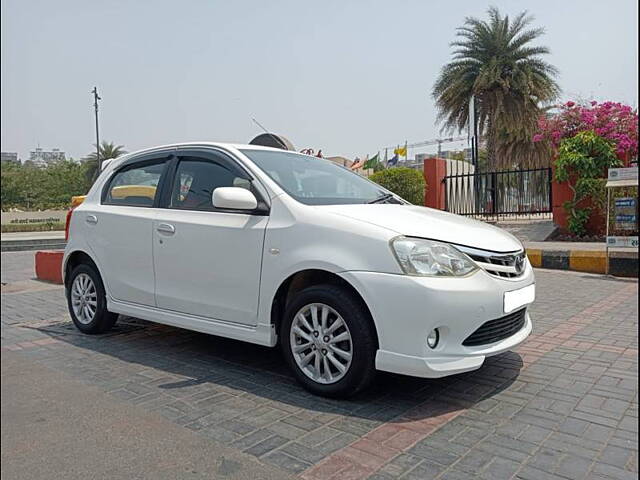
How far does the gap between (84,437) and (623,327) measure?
15.4 ft

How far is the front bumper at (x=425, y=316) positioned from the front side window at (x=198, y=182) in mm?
1455

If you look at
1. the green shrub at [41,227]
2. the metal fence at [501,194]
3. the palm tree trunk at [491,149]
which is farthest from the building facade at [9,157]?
the green shrub at [41,227]

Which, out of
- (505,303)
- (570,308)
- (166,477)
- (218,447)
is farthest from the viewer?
(570,308)

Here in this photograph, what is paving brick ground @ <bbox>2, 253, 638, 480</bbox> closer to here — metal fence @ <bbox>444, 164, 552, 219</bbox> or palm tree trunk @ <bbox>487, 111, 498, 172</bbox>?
metal fence @ <bbox>444, 164, 552, 219</bbox>

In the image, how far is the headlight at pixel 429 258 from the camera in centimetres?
323

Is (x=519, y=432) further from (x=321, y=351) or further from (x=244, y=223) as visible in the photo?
(x=244, y=223)

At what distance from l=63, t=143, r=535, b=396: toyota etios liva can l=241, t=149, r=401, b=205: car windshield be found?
0.7 inches

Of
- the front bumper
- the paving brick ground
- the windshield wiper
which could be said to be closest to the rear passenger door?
the paving brick ground

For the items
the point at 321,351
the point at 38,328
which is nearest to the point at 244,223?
the point at 321,351

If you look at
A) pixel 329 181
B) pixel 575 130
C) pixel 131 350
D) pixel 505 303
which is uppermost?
pixel 575 130

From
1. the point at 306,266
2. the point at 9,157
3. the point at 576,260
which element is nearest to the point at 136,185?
the point at 306,266

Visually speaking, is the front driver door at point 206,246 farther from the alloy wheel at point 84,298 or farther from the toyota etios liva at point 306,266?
the alloy wheel at point 84,298

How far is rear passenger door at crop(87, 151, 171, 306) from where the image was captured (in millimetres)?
4586

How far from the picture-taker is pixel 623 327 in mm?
5207
